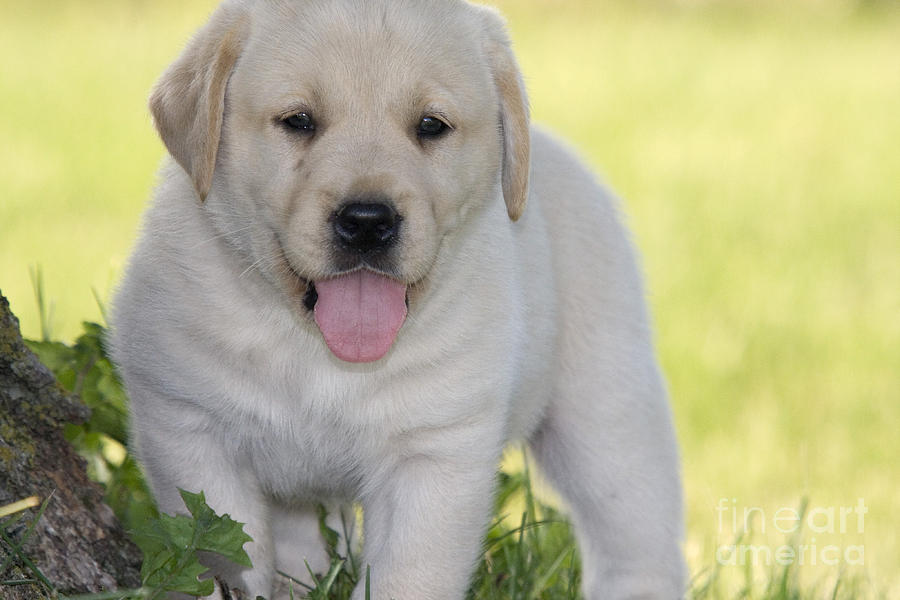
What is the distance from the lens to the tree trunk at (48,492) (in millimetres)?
2814

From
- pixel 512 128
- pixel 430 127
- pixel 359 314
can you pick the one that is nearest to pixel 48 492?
pixel 359 314

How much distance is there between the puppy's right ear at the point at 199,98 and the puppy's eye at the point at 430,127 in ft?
1.53

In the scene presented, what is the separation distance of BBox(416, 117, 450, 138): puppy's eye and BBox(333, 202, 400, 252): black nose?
0.91 ft

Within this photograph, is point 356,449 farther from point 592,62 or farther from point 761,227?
point 592,62

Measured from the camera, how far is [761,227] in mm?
8844

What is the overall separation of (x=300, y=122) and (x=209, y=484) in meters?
0.90

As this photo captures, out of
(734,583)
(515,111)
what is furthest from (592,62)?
(515,111)

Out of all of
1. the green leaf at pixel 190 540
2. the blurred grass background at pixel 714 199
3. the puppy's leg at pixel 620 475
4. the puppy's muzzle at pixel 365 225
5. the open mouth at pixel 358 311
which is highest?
the puppy's muzzle at pixel 365 225

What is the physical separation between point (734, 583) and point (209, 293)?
93.3 inches

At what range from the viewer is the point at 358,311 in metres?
3.04

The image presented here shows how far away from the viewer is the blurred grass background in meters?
5.93

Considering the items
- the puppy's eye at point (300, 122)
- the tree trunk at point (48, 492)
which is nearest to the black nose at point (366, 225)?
the puppy's eye at point (300, 122)

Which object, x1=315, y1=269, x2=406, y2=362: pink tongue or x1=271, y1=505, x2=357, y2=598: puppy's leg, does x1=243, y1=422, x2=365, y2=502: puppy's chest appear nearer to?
x1=315, y1=269, x2=406, y2=362: pink tongue

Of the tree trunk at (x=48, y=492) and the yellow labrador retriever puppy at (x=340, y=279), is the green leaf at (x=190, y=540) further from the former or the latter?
the yellow labrador retriever puppy at (x=340, y=279)
